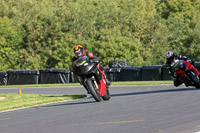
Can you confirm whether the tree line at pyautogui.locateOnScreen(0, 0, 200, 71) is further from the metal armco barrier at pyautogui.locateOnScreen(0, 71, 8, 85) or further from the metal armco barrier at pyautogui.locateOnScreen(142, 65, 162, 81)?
the metal armco barrier at pyautogui.locateOnScreen(142, 65, 162, 81)

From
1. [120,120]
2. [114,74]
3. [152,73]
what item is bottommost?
[114,74]

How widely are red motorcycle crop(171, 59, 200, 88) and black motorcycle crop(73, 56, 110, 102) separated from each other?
12.2ft

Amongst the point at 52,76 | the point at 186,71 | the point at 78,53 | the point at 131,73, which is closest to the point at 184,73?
the point at 186,71

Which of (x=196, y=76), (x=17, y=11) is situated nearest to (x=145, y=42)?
(x=17, y=11)

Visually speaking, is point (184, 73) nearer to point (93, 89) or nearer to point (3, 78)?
point (93, 89)

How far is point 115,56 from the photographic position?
52.0 m

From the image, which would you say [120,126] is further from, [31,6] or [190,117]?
[31,6]

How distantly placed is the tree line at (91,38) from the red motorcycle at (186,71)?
117 feet

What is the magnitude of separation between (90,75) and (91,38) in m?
43.2

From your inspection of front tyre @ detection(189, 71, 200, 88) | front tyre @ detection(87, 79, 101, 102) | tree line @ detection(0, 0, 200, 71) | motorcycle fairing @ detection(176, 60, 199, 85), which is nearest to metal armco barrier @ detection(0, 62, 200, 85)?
motorcycle fairing @ detection(176, 60, 199, 85)

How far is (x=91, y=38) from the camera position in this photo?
55.5 meters

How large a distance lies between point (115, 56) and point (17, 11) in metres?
32.4

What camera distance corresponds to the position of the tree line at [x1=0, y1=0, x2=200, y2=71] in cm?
5316

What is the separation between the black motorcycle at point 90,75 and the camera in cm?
1227
